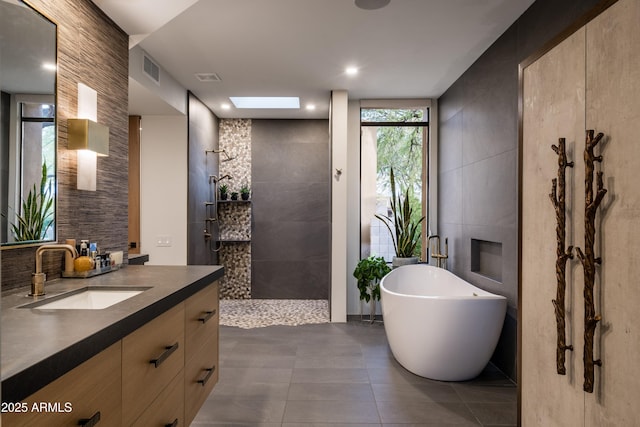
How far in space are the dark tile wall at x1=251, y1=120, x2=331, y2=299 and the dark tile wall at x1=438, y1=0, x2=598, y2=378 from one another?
77.2 inches

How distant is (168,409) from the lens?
60.4 inches

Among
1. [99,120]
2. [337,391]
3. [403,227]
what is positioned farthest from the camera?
[403,227]

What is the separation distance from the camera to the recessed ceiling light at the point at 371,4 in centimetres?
260

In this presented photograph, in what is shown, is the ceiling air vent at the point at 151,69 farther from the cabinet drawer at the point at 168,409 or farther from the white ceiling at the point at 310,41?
the cabinet drawer at the point at 168,409

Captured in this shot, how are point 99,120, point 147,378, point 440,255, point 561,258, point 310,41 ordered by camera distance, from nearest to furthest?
point 147,378 → point 561,258 → point 99,120 → point 310,41 → point 440,255

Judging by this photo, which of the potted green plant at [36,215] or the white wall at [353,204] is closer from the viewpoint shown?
the potted green plant at [36,215]

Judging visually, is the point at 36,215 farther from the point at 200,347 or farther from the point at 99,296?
the point at 200,347

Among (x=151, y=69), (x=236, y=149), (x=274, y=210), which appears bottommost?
(x=274, y=210)

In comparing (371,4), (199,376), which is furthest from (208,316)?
(371,4)

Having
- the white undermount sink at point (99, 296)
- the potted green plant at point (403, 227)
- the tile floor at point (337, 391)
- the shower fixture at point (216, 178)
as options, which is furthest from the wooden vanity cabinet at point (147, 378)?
the shower fixture at point (216, 178)

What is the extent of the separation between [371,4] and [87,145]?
1934 mm

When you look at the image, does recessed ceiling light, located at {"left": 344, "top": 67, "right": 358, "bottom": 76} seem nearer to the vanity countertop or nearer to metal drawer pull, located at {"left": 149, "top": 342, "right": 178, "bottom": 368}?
the vanity countertop

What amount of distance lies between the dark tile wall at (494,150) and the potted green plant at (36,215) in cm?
290

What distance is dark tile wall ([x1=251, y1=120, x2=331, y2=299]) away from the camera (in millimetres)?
5746
